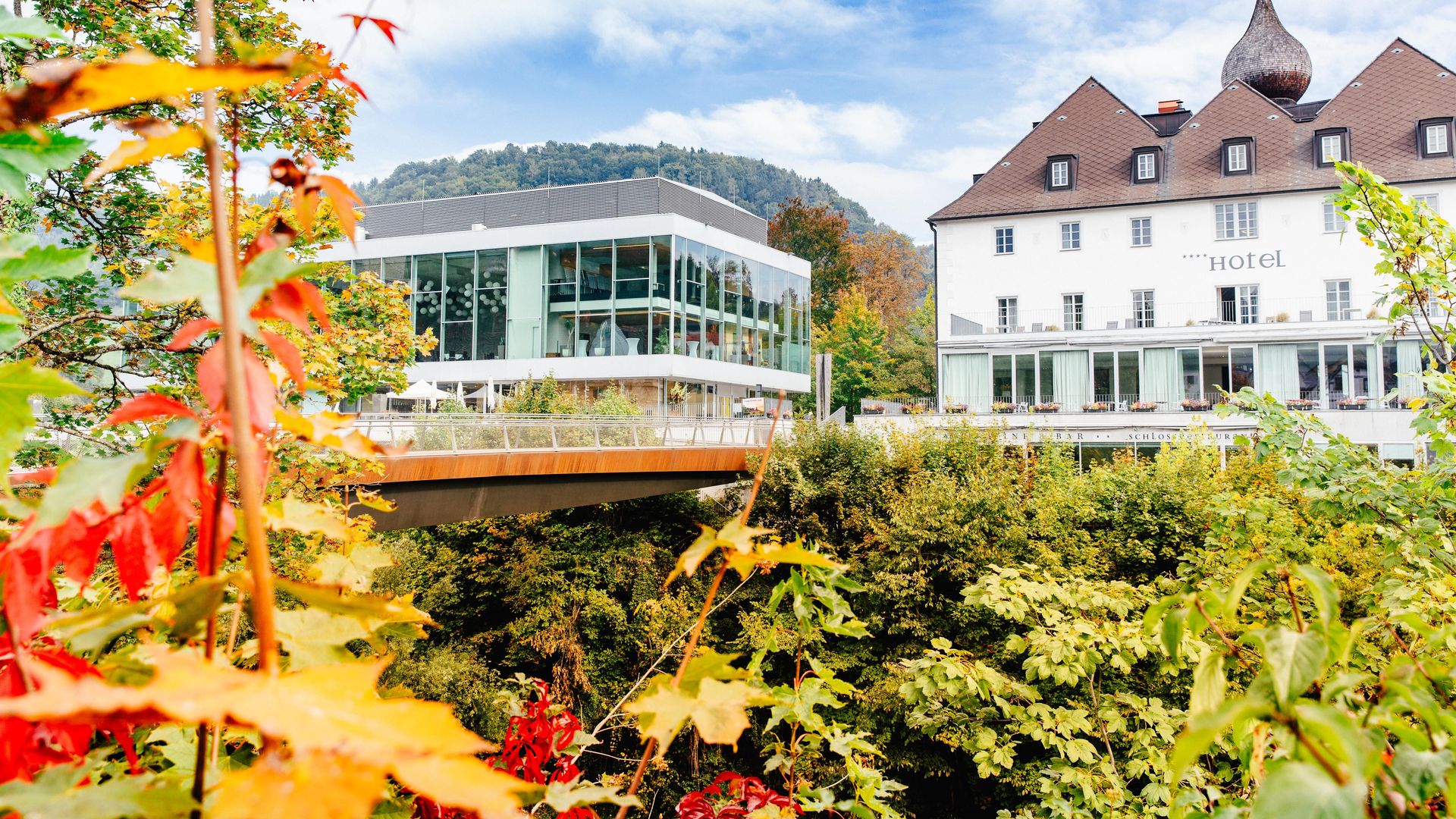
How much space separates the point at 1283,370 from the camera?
75.7 ft

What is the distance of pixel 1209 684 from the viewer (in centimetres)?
68

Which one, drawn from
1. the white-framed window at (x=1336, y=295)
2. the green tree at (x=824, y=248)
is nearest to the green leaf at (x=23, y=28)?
the white-framed window at (x=1336, y=295)

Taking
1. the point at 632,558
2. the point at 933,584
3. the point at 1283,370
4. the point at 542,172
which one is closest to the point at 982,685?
the point at 933,584

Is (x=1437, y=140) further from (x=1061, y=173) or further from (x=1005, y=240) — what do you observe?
(x=1005, y=240)

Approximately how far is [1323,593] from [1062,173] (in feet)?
97.2

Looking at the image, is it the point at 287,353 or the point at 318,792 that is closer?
the point at 318,792

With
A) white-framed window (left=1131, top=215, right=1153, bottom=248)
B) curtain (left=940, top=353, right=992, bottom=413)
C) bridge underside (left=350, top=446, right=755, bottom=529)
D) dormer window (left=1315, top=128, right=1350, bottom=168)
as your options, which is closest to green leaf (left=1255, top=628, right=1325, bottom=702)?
bridge underside (left=350, top=446, right=755, bottom=529)

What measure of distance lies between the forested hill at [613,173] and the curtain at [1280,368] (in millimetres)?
62452

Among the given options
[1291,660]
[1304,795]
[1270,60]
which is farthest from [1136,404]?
[1304,795]

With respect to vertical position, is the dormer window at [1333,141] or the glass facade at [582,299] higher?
the dormer window at [1333,141]

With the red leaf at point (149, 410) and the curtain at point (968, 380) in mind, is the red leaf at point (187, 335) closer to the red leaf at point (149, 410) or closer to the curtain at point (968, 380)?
the red leaf at point (149, 410)

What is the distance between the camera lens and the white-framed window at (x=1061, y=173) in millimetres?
26828

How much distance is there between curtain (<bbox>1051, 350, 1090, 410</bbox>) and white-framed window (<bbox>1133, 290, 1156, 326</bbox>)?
2.95 meters

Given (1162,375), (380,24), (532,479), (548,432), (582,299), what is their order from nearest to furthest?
1. (380,24)
2. (532,479)
3. (548,432)
4. (1162,375)
5. (582,299)
